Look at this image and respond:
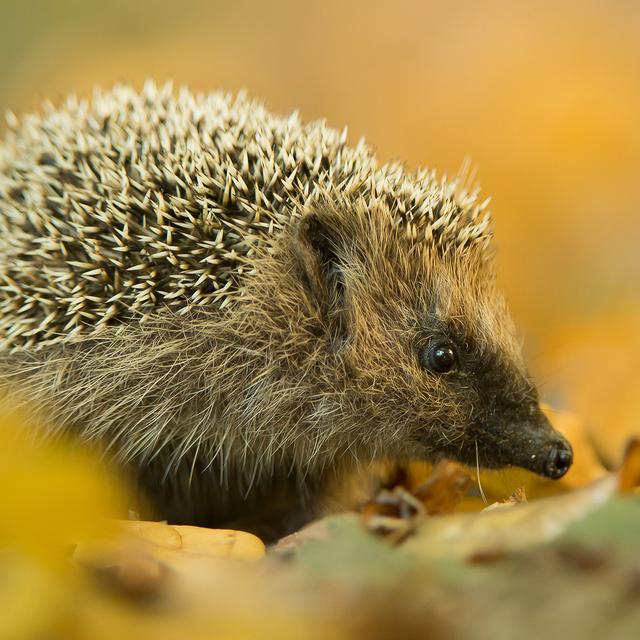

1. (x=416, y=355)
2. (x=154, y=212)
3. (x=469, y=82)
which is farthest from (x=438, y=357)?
(x=469, y=82)

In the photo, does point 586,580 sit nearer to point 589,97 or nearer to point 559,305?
point 559,305

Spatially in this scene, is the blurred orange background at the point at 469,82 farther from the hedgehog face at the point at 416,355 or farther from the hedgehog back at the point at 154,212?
the hedgehog back at the point at 154,212

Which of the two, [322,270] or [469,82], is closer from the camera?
[322,270]

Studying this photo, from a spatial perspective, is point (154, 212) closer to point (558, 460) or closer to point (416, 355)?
point (416, 355)

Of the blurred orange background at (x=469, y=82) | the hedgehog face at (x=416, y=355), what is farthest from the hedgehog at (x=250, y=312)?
the blurred orange background at (x=469, y=82)

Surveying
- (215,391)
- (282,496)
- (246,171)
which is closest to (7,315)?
(215,391)

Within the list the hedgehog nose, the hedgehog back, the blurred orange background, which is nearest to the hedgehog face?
the hedgehog nose

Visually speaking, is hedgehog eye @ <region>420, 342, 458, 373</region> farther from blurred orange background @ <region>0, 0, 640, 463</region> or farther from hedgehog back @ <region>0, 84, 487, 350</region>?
blurred orange background @ <region>0, 0, 640, 463</region>
